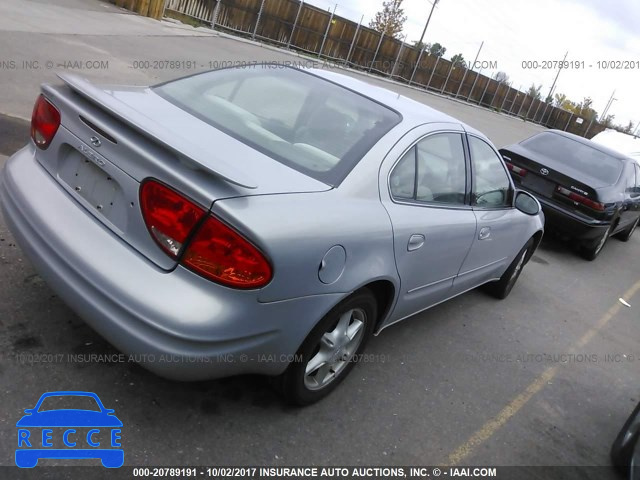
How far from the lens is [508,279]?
5320 mm

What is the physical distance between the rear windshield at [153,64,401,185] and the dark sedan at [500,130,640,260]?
4.97m

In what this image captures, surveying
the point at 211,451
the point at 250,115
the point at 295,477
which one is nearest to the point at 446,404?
the point at 295,477

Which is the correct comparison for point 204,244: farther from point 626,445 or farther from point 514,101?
point 514,101

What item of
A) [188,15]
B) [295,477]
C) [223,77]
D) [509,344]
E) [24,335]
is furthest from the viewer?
[188,15]

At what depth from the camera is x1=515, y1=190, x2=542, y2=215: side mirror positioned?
15.1 ft

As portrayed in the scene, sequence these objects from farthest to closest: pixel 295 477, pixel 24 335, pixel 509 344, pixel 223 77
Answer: pixel 509 344 < pixel 223 77 < pixel 24 335 < pixel 295 477

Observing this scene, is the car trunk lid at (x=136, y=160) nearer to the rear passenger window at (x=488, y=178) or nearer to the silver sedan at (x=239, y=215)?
the silver sedan at (x=239, y=215)

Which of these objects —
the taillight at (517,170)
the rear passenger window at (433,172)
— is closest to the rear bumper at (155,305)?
the rear passenger window at (433,172)

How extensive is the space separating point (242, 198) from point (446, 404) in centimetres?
204

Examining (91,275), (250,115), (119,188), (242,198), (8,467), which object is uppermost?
(250,115)

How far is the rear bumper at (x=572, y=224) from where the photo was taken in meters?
7.35

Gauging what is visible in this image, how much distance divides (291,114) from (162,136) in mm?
1010

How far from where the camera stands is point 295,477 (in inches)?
102

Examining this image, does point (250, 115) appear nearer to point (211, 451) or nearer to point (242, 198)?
point (242, 198)
